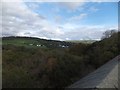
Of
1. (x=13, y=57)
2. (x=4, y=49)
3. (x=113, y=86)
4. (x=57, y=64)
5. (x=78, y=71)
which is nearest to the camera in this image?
(x=113, y=86)

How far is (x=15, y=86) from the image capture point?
40094mm

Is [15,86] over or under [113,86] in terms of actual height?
under

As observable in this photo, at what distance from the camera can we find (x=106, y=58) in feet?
174

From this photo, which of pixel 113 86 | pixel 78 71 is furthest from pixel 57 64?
pixel 113 86

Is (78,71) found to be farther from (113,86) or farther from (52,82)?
(113,86)

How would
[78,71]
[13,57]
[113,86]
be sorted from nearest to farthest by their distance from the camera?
[113,86] → [78,71] → [13,57]

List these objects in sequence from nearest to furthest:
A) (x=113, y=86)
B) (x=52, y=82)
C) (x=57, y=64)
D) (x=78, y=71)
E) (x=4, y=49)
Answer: (x=113, y=86) < (x=52, y=82) < (x=78, y=71) < (x=57, y=64) < (x=4, y=49)

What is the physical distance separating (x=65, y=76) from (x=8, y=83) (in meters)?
14.1

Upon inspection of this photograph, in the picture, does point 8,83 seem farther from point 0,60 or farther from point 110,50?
point 110,50

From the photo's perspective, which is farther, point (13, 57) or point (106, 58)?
point (13, 57)

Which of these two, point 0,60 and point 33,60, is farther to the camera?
point 33,60

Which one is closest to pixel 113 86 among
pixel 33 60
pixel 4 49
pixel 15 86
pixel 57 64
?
pixel 15 86

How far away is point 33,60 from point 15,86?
2460cm

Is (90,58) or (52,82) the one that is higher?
(90,58)
